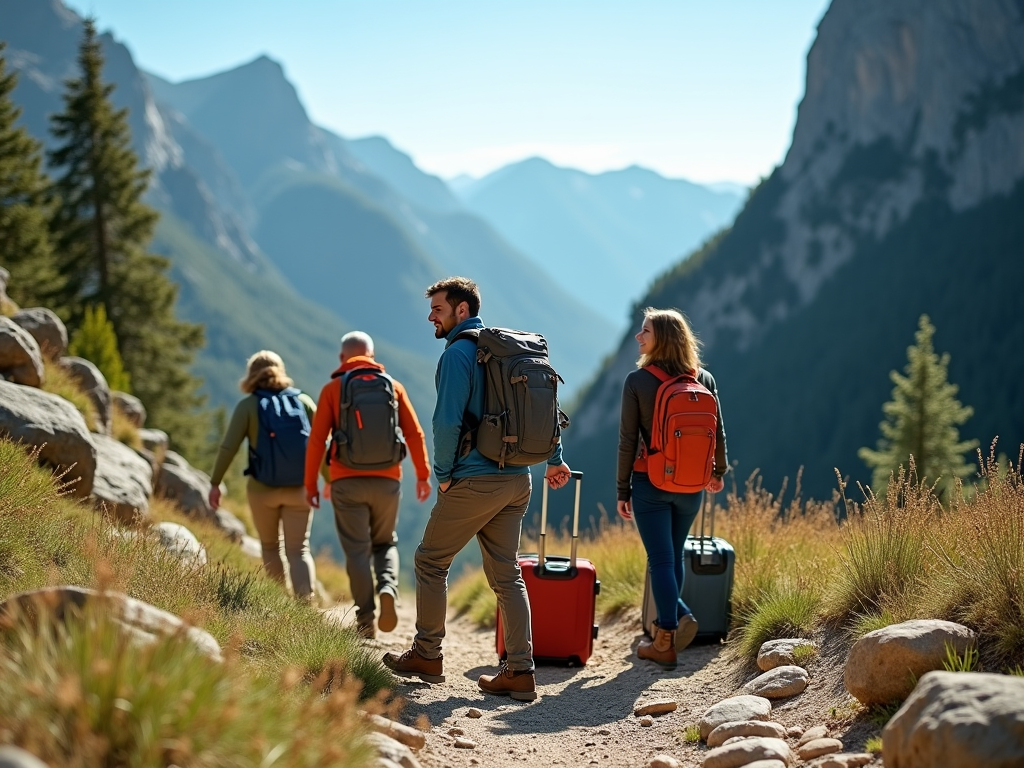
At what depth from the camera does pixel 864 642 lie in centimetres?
430

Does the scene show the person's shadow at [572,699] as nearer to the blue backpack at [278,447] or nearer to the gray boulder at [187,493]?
the blue backpack at [278,447]

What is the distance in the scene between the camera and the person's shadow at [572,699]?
5055 mm

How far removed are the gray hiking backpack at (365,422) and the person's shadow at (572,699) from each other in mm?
1596

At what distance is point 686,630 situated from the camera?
5988 millimetres

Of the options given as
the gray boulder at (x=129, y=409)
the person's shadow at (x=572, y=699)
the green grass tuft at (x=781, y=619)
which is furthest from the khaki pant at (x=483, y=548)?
the gray boulder at (x=129, y=409)

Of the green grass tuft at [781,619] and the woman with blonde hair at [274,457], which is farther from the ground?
the woman with blonde hair at [274,457]

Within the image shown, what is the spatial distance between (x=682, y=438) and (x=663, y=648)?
141cm

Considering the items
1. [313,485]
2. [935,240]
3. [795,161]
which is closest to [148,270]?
[313,485]

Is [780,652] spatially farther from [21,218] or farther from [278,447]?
→ [21,218]

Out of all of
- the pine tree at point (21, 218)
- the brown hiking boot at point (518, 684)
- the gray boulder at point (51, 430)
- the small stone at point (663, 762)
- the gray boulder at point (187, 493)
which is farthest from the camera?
the pine tree at point (21, 218)

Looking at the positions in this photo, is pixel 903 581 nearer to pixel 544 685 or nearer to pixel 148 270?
pixel 544 685

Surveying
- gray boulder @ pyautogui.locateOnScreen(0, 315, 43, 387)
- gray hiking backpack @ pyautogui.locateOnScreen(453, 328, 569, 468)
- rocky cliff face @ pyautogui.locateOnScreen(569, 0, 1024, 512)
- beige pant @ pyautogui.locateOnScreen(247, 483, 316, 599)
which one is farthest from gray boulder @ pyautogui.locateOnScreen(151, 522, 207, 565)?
rocky cliff face @ pyautogui.locateOnScreen(569, 0, 1024, 512)

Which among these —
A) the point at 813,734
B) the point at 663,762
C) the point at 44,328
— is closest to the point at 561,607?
the point at 663,762

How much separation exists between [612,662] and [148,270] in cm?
2430
